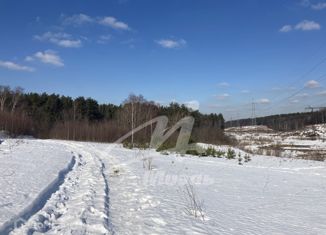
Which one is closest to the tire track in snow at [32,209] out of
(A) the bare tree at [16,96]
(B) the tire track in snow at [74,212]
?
(B) the tire track in snow at [74,212]

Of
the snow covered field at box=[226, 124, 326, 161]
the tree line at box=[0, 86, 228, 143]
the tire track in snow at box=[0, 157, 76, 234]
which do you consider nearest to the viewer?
the tire track in snow at box=[0, 157, 76, 234]

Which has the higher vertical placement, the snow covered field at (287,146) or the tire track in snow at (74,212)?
the snow covered field at (287,146)

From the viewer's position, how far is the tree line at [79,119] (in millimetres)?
49719

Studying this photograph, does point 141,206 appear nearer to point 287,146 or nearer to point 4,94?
point 287,146

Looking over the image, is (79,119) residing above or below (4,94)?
below

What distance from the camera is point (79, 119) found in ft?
201

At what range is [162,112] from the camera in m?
63.8

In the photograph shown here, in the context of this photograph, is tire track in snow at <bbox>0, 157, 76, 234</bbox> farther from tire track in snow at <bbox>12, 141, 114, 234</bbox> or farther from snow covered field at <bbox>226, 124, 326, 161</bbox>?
snow covered field at <bbox>226, 124, 326, 161</bbox>

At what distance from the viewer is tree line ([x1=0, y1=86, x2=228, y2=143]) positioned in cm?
4972

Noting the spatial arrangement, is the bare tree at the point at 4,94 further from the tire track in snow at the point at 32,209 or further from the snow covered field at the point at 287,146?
the tire track in snow at the point at 32,209

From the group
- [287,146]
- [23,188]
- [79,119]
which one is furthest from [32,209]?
[79,119]

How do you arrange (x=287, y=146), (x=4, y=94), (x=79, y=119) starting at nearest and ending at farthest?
(x=287, y=146) → (x=79, y=119) → (x=4, y=94)

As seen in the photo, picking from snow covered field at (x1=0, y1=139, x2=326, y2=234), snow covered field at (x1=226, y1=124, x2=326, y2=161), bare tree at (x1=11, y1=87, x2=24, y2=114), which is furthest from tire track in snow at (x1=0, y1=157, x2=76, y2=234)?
bare tree at (x1=11, y1=87, x2=24, y2=114)

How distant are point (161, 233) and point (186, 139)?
23.3 meters
